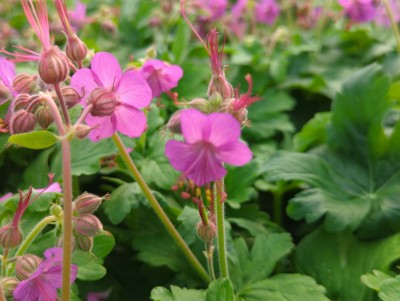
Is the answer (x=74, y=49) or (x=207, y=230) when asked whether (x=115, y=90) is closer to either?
(x=74, y=49)

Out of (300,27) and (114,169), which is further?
(300,27)

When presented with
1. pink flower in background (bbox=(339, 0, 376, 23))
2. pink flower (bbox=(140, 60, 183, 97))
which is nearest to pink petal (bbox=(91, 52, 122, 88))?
pink flower (bbox=(140, 60, 183, 97))

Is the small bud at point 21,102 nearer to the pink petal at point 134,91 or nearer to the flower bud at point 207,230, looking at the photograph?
the pink petal at point 134,91

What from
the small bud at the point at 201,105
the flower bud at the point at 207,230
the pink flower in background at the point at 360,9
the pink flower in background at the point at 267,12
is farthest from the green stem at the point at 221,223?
the pink flower in background at the point at 267,12

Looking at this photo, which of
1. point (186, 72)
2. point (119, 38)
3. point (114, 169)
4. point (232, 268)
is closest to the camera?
point (232, 268)

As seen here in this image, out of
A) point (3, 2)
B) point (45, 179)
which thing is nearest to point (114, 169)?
point (45, 179)

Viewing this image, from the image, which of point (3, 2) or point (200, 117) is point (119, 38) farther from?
point (200, 117)

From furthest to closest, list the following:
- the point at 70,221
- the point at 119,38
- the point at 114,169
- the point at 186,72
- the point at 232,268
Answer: the point at 119,38, the point at 186,72, the point at 114,169, the point at 232,268, the point at 70,221
